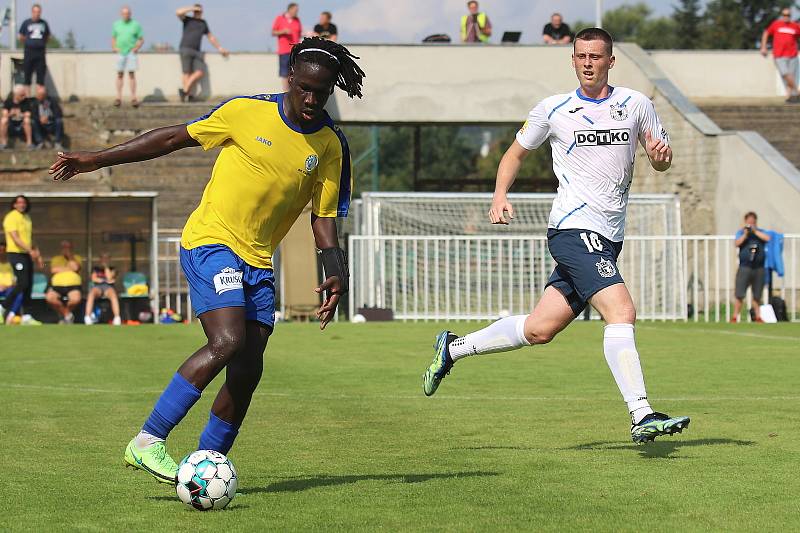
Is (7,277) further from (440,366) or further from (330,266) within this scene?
(330,266)

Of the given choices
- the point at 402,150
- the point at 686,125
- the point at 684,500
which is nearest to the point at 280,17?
the point at 686,125

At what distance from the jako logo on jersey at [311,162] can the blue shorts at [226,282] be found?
546 mm

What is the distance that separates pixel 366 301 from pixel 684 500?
1867 cm

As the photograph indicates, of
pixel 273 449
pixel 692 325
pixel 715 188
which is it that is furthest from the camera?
pixel 715 188

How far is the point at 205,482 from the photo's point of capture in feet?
21.4

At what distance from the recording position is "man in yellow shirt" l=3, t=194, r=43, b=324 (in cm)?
2353

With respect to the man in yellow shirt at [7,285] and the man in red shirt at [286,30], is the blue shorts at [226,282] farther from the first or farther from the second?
the man in red shirt at [286,30]

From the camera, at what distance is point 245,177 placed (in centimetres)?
704

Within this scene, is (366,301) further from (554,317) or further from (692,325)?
(554,317)

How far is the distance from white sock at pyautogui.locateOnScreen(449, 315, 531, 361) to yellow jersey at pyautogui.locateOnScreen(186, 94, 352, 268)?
2.27 meters

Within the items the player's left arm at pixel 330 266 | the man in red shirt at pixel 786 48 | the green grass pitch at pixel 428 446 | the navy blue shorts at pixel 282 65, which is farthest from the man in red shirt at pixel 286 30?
the player's left arm at pixel 330 266

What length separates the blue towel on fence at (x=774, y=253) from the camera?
79.7 feet

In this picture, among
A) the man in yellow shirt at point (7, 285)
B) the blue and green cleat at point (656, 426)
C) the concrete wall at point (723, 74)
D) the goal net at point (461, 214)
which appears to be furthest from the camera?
the concrete wall at point (723, 74)

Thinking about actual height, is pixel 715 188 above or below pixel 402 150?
below
